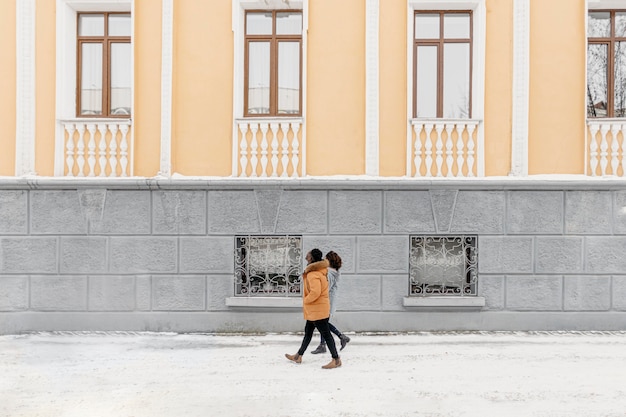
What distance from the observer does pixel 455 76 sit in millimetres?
8938

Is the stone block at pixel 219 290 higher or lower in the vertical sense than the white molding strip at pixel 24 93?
lower

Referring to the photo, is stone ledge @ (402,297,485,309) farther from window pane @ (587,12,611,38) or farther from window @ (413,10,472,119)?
window pane @ (587,12,611,38)

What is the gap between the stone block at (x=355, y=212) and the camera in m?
8.56

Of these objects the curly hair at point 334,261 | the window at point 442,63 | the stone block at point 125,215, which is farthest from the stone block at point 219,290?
the window at point 442,63

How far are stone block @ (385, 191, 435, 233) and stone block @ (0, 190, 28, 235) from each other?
20.1 feet

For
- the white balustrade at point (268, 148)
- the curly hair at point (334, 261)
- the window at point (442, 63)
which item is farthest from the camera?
the window at point (442, 63)

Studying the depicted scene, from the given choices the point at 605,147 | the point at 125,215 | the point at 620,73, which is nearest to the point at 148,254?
the point at 125,215

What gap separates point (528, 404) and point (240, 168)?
5.51 meters

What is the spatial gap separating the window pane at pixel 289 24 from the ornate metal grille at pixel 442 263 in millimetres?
4231

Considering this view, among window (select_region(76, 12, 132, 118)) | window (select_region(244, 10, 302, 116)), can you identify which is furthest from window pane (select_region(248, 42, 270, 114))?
window (select_region(76, 12, 132, 118))

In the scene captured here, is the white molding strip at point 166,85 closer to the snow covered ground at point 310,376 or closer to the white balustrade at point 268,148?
the white balustrade at point 268,148

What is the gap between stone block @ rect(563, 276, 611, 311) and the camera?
28.0ft

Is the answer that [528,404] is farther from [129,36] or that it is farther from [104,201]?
[129,36]

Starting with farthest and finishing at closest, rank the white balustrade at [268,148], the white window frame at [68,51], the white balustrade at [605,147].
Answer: the white window frame at [68,51], the white balustrade at [268,148], the white balustrade at [605,147]
